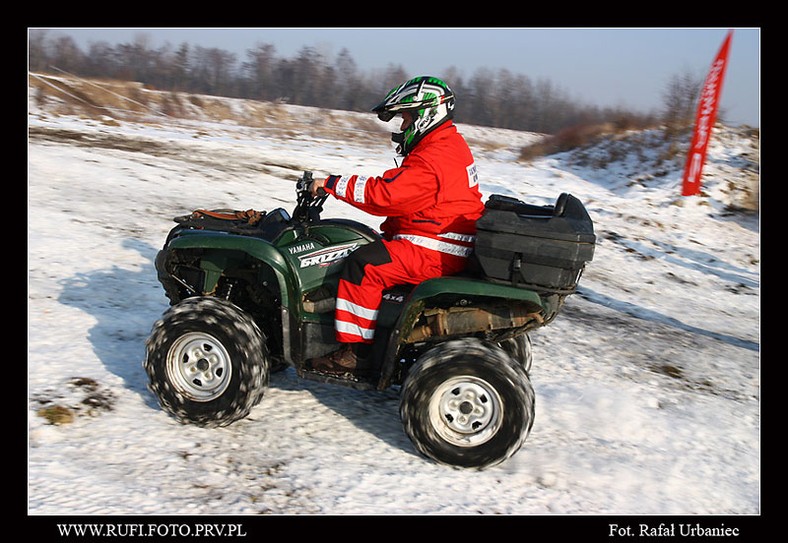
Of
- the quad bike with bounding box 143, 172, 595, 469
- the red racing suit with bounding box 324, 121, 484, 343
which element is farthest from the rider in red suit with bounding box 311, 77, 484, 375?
the quad bike with bounding box 143, 172, 595, 469

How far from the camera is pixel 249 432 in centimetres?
470

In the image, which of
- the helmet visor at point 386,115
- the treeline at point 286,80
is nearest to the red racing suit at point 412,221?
the helmet visor at point 386,115

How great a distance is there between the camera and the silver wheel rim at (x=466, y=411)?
14.3 feet

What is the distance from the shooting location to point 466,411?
14.5 feet

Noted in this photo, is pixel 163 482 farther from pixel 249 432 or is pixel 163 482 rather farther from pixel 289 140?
pixel 289 140

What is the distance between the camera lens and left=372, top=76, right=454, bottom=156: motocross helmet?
4.67 meters

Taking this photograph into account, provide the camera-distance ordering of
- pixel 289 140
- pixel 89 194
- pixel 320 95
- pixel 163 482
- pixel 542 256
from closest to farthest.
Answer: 1. pixel 163 482
2. pixel 542 256
3. pixel 89 194
4. pixel 289 140
5. pixel 320 95

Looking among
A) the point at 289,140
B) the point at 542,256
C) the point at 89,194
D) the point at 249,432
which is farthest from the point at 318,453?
the point at 289,140

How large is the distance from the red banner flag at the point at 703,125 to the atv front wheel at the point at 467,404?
11422mm

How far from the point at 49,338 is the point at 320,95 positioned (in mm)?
38153

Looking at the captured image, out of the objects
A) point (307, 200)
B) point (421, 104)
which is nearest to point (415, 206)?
point (421, 104)

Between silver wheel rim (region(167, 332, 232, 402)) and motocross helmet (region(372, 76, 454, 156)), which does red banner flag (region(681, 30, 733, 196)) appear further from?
silver wheel rim (region(167, 332, 232, 402))

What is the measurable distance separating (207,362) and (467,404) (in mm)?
1703

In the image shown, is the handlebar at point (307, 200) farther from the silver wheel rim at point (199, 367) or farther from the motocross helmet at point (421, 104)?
the silver wheel rim at point (199, 367)
